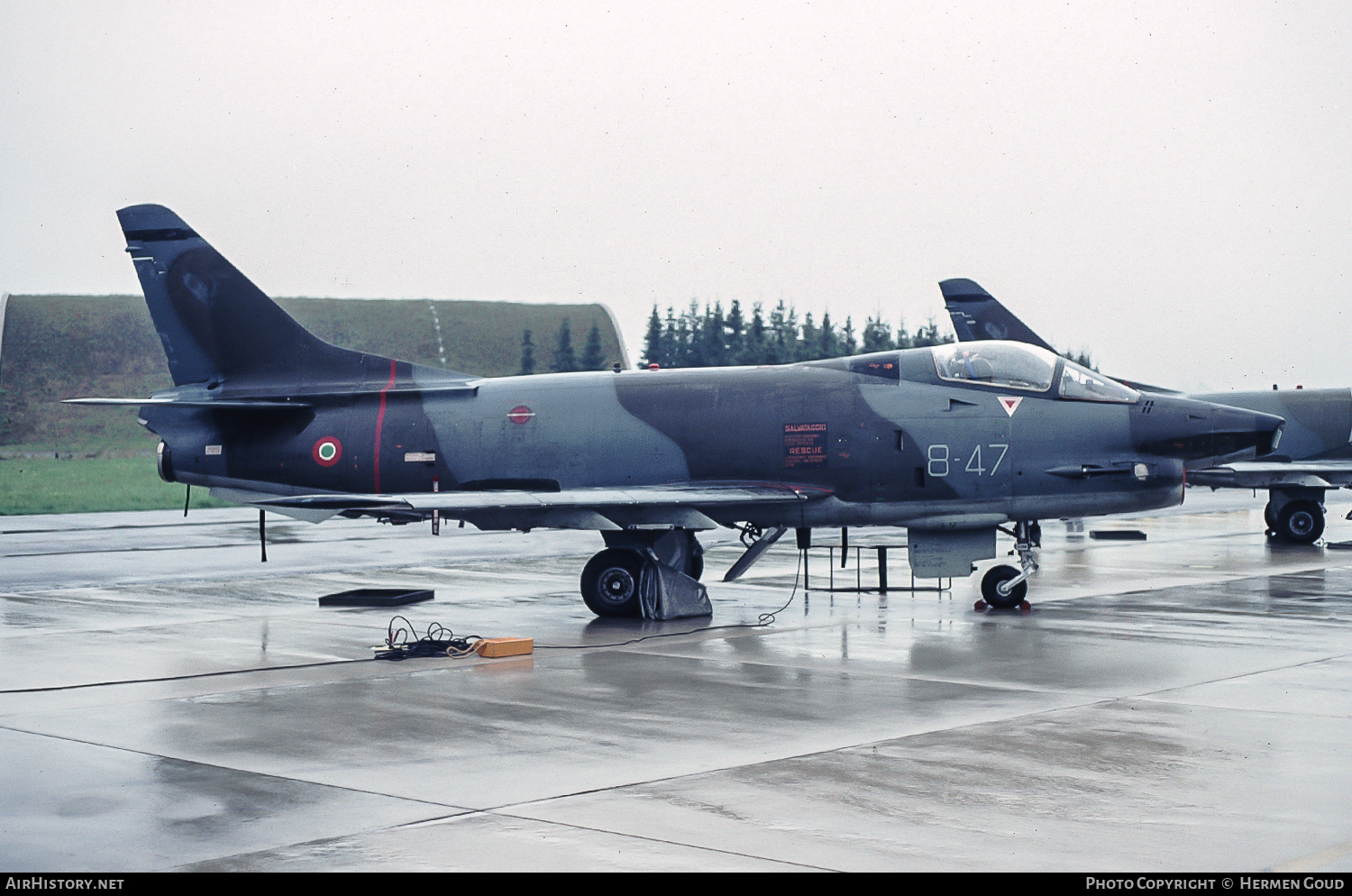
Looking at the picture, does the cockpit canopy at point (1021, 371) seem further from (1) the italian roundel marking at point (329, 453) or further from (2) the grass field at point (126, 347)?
(2) the grass field at point (126, 347)

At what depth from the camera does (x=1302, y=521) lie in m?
24.5

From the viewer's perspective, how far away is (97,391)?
112438 mm

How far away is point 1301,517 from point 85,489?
42.9m

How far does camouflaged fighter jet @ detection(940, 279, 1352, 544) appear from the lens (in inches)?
933

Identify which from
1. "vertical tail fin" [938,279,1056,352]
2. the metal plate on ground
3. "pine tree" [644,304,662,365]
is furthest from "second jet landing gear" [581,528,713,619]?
"pine tree" [644,304,662,365]

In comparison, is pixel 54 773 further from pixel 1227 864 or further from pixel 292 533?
pixel 292 533

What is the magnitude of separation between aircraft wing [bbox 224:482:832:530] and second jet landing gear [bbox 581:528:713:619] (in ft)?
1.48

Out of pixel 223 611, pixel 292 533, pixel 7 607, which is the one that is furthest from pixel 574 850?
pixel 292 533

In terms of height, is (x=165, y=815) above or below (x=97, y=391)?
below

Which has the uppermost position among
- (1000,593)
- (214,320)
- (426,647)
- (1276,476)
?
(214,320)

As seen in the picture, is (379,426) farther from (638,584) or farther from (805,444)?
(805,444)

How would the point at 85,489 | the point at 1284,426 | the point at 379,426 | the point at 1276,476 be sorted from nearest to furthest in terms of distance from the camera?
the point at 379,426 < the point at 1284,426 < the point at 1276,476 < the point at 85,489

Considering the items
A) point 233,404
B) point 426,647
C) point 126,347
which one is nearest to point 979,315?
point 233,404

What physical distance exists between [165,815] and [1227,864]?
487cm
